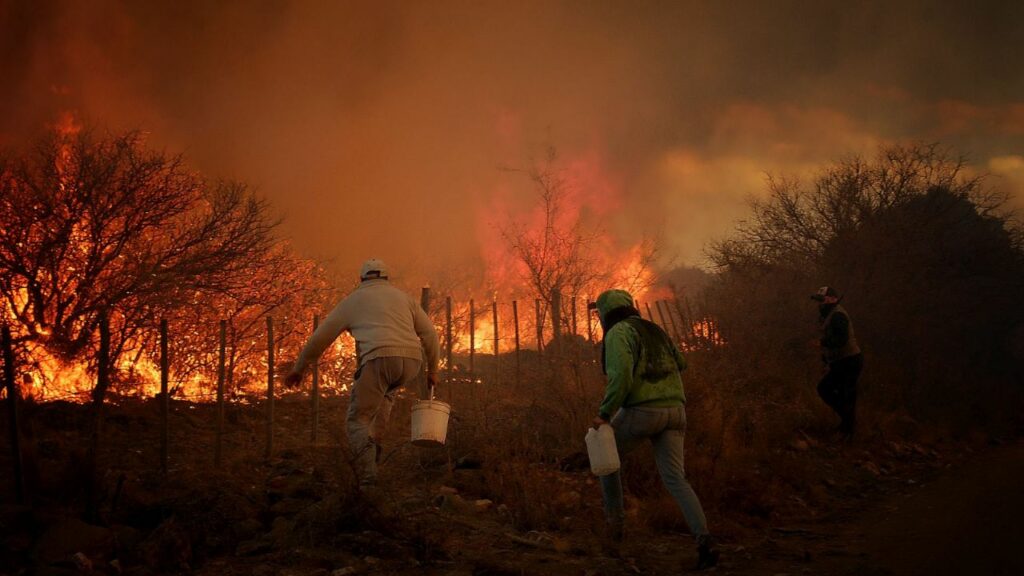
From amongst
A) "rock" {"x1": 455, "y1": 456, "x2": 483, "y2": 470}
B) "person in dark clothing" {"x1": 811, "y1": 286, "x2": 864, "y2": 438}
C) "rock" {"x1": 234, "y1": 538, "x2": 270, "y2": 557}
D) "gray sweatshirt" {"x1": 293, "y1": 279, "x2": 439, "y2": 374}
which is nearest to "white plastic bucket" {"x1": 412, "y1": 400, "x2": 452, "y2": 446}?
"gray sweatshirt" {"x1": 293, "y1": 279, "x2": 439, "y2": 374}

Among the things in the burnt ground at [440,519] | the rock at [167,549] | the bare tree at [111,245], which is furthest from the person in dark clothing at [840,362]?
the bare tree at [111,245]

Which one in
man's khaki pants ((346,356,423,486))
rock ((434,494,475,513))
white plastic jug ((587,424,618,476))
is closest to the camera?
white plastic jug ((587,424,618,476))

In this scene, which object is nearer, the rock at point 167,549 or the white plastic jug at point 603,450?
the rock at point 167,549

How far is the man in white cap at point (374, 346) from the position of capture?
19.7 feet

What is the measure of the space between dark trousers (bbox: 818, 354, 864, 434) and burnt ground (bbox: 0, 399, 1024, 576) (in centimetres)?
123

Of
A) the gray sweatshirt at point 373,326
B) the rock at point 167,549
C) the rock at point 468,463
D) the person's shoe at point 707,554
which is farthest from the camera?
the rock at point 468,463

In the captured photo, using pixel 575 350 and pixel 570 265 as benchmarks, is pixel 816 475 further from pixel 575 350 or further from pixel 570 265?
pixel 570 265

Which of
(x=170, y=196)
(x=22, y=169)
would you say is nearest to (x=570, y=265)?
(x=170, y=196)

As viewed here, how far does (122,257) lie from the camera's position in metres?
11.1

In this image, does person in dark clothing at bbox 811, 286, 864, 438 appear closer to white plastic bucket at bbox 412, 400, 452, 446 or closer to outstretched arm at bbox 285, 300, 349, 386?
white plastic bucket at bbox 412, 400, 452, 446

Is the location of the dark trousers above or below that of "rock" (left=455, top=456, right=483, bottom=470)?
above

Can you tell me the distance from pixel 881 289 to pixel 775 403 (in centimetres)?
599

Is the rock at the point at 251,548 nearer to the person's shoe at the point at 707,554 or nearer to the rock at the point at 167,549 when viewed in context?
the rock at the point at 167,549

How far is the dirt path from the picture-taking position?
16.4ft
